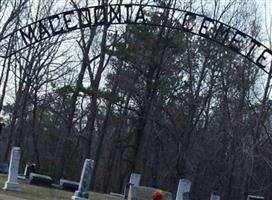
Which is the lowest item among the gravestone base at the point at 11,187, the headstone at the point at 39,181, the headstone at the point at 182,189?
the gravestone base at the point at 11,187

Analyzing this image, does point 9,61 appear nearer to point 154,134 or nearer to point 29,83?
point 29,83

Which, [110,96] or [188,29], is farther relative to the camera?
[110,96]

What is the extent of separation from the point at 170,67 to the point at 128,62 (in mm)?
3221

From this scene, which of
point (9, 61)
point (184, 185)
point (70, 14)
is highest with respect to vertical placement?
point (9, 61)

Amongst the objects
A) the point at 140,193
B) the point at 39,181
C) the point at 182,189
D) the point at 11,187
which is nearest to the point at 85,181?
the point at 11,187

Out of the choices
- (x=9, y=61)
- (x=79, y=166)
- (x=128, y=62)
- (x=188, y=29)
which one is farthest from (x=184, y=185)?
(x=79, y=166)

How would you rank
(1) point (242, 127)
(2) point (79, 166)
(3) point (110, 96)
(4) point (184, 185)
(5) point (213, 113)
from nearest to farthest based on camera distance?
(4) point (184, 185), (3) point (110, 96), (1) point (242, 127), (5) point (213, 113), (2) point (79, 166)

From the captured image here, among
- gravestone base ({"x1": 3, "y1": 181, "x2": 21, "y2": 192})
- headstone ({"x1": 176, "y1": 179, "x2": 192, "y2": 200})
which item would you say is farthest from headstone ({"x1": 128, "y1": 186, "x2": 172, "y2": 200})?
gravestone base ({"x1": 3, "y1": 181, "x2": 21, "y2": 192})

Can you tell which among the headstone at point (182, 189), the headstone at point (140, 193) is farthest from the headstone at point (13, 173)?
the headstone at point (182, 189)

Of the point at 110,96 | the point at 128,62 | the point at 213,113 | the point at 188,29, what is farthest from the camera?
the point at 213,113

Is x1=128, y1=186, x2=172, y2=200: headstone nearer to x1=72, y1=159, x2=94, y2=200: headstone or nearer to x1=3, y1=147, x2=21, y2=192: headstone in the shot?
x1=72, y1=159, x2=94, y2=200: headstone

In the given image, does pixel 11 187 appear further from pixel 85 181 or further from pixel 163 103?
pixel 163 103

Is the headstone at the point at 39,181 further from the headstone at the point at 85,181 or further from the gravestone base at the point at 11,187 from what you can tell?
the headstone at the point at 85,181

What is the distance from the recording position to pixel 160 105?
148 ft
